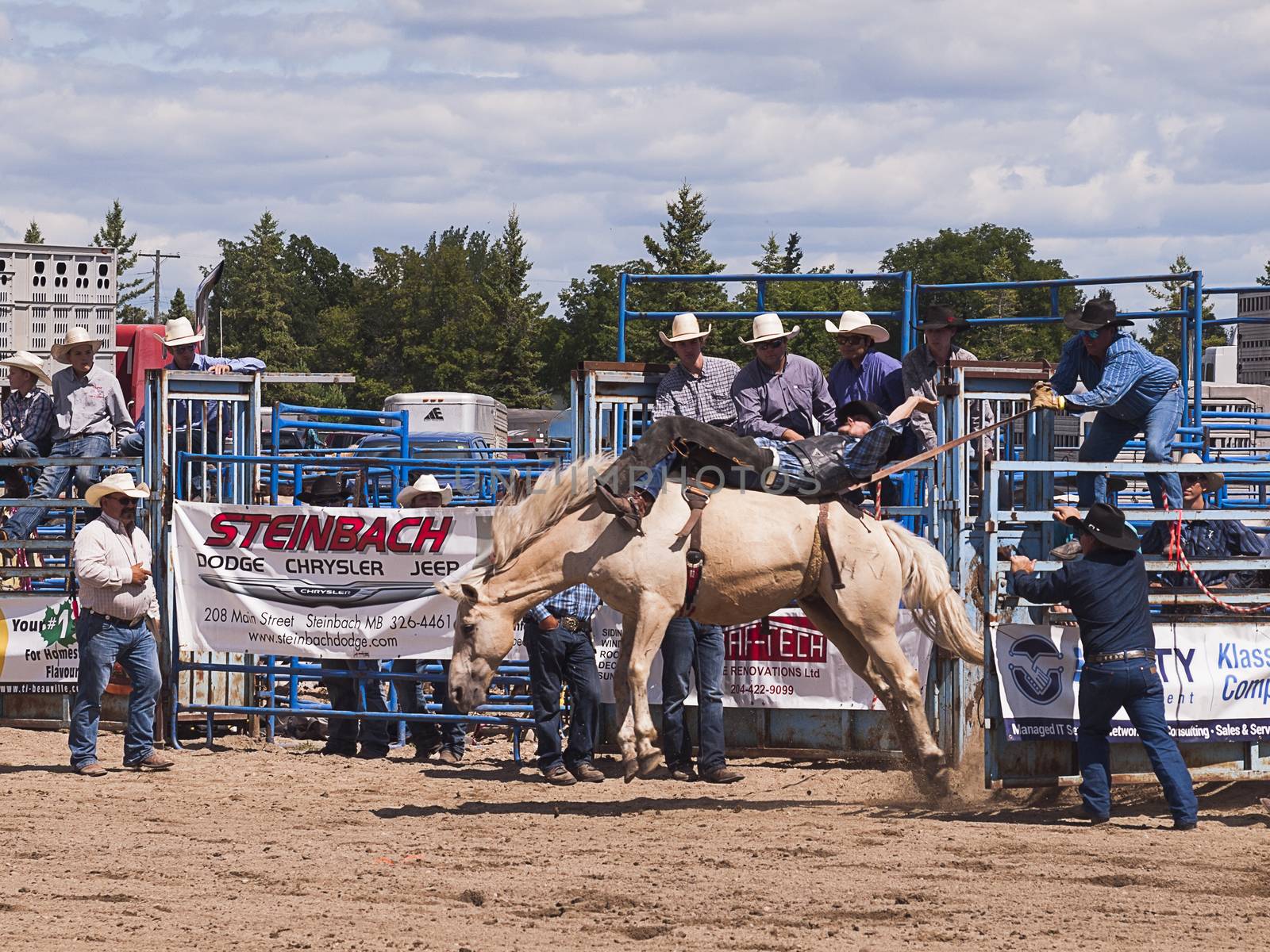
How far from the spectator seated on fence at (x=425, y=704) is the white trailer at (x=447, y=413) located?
777 inches

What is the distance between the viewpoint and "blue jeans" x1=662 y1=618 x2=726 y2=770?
32.5ft

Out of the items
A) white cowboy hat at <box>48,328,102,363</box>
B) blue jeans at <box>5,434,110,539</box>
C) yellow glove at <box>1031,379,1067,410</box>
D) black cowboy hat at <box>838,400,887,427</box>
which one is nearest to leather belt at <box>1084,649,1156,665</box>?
yellow glove at <box>1031,379,1067,410</box>

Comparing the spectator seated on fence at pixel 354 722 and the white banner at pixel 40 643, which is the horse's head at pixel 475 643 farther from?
the white banner at pixel 40 643

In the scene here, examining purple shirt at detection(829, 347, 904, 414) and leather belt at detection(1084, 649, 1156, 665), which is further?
purple shirt at detection(829, 347, 904, 414)

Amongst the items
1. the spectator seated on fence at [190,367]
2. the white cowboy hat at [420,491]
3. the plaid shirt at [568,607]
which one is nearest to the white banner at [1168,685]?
the plaid shirt at [568,607]

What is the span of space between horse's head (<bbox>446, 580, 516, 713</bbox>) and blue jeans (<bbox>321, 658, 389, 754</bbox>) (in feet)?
7.81

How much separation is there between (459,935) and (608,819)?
2.65 m

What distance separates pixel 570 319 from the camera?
83188 mm

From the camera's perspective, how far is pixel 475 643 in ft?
28.6

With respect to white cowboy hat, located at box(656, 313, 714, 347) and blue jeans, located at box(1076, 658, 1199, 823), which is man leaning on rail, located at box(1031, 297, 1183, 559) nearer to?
blue jeans, located at box(1076, 658, 1199, 823)

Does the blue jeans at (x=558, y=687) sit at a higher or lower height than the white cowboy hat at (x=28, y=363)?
lower

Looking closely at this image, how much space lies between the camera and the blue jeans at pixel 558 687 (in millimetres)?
9914

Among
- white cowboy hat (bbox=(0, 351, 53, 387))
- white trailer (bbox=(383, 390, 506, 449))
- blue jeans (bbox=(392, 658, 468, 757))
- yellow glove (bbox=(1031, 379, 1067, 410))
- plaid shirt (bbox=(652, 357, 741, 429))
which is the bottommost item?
blue jeans (bbox=(392, 658, 468, 757))

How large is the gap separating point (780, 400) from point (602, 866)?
3888mm
